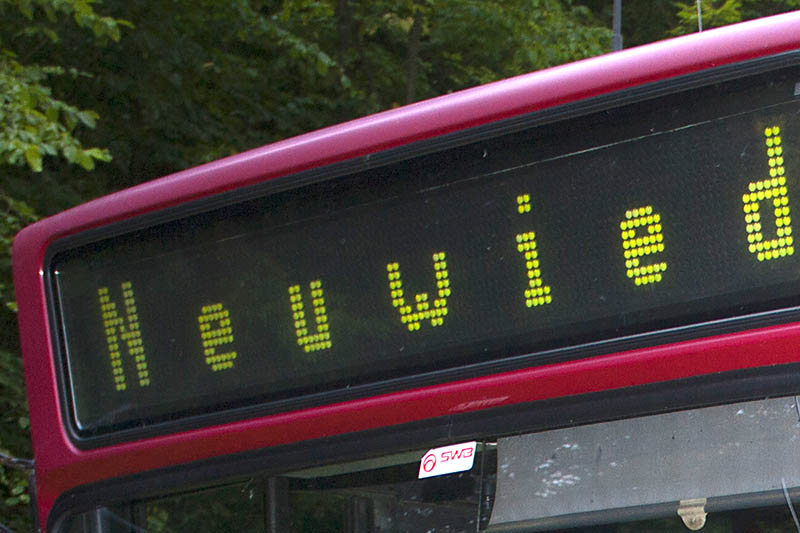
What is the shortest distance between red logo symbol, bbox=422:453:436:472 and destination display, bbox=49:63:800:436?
0.22m

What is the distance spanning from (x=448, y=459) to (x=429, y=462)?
0.06 metres

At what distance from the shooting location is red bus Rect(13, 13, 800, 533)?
273 centimetres

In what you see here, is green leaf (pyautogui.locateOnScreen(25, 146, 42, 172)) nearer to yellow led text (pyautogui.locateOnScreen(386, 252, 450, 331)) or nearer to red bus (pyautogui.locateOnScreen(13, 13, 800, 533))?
red bus (pyautogui.locateOnScreen(13, 13, 800, 533))

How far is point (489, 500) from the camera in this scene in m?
3.06

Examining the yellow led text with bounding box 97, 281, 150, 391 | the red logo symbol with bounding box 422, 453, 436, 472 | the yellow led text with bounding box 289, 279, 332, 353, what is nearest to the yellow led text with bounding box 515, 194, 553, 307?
the red logo symbol with bounding box 422, 453, 436, 472

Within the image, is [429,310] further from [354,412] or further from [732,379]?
[732,379]

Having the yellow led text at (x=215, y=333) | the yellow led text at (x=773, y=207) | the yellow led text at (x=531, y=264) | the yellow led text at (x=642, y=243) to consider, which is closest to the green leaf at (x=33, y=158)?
the yellow led text at (x=215, y=333)

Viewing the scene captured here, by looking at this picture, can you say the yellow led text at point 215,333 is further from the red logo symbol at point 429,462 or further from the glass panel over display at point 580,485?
the red logo symbol at point 429,462

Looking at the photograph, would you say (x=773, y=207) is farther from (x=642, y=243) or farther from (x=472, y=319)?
(x=472, y=319)

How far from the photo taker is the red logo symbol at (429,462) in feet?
10.2

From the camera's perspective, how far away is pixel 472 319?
3068 millimetres

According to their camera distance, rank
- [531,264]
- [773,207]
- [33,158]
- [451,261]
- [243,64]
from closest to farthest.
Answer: [773,207]
[531,264]
[451,261]
[33,158]
[243,64]

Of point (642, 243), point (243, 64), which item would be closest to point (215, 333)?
point (642, 243)

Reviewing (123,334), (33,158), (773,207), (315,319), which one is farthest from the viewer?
(33,158)
